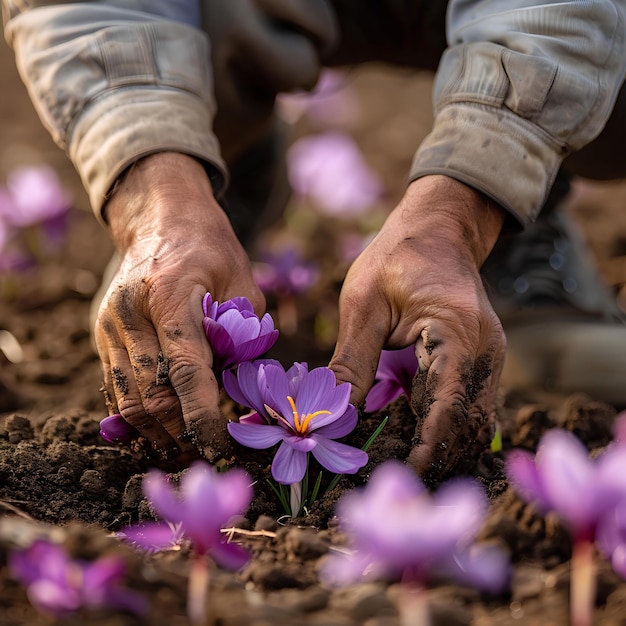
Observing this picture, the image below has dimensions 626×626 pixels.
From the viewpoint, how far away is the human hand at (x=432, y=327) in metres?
1.17

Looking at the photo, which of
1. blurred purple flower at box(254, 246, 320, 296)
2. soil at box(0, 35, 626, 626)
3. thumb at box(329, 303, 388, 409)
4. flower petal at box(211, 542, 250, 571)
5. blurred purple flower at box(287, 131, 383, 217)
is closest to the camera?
soil at box(0, 35, 626, 626)

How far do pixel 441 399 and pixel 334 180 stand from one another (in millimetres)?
1938

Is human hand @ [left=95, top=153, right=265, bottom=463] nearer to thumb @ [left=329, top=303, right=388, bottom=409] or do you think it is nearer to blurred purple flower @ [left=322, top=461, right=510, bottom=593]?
thumb @ [left=329, top=303, right=388, bottom=409]

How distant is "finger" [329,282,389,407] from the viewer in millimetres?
1210

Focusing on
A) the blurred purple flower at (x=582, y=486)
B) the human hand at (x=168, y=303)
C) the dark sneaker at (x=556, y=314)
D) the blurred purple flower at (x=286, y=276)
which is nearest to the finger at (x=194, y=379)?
the human hand at (x=168, y=303)

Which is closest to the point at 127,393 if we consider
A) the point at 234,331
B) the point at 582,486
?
the point at 234,331

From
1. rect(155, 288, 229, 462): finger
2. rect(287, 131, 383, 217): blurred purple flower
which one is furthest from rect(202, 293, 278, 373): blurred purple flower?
rect(287, 131, 383, 217): blurred purple flower

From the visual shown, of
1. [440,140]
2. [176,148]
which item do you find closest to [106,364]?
[176,148]

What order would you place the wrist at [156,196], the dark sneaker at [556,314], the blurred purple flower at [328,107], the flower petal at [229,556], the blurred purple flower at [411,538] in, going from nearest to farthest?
the blurred purple flower at [411,538] < the flower petal at [229,556] < the wrist at [156,196] < the dark sneaker at [556,314] < the blurred purple flower at [328,107]

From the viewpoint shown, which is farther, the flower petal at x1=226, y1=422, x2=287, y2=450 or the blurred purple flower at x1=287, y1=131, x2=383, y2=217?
the blurred purple flower at x1=287, y1=131, x2=383, y2=217

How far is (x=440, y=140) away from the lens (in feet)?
4.51

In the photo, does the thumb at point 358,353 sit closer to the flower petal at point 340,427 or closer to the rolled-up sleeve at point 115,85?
the flower petal at point 340,427

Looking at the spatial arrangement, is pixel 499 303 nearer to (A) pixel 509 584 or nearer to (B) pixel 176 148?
(B) pixel 176 148

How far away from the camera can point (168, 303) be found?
46.8 inches
